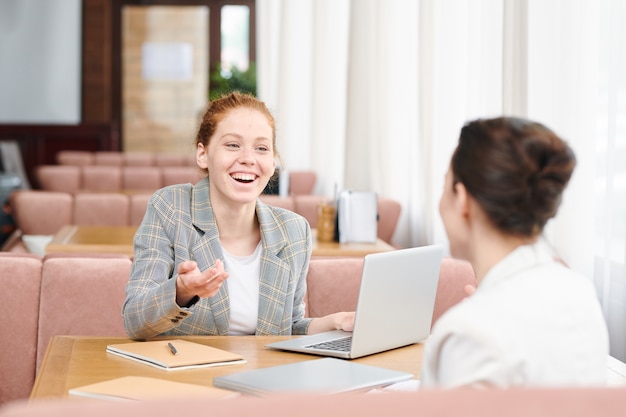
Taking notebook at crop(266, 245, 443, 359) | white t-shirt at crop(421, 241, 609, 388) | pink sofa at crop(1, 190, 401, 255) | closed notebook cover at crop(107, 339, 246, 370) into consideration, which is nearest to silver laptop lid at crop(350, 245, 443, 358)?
notebook at crop(266, 245, 443, 359)

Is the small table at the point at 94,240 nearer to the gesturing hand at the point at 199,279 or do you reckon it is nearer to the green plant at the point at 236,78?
the gesturing hand at the point at 199,279

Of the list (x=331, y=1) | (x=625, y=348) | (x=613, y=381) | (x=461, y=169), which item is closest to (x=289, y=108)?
(x=331, y=1)

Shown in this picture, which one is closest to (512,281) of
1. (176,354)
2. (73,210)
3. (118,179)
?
(176,354)

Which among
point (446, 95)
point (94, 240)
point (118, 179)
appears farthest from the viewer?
point (118, 179)

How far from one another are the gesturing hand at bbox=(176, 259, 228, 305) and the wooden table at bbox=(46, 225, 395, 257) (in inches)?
75.0

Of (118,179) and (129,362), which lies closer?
(129,362)

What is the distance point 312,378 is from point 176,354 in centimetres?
38

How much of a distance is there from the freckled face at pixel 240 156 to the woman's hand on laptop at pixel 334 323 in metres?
0.38

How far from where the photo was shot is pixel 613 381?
2.14 meters

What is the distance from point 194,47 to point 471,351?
1479 cm

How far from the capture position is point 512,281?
1.38 metres

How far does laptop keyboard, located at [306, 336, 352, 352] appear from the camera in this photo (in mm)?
2250

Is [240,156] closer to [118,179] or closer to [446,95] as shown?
[446,95]

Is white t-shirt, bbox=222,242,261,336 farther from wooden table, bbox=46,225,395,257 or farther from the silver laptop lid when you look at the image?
wooden table, bbox=46,225,395,257
